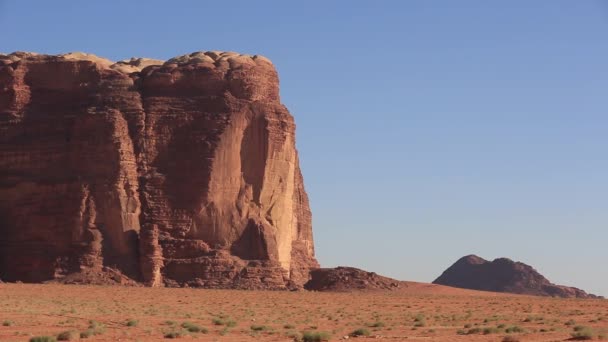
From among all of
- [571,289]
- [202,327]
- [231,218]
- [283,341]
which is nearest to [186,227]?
[231,218]

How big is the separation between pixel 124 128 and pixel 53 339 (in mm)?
44238

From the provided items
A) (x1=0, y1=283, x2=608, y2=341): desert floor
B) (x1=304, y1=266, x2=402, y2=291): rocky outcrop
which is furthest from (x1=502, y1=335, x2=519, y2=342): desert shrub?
(x1=304, y1=266, x2=402, y2=291): rocky outcrop

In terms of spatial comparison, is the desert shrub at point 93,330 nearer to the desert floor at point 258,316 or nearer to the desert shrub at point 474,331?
the desert floor at point 258,316

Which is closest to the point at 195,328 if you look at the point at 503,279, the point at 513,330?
the point at 513,330

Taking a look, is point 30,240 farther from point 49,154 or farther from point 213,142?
point 213,142

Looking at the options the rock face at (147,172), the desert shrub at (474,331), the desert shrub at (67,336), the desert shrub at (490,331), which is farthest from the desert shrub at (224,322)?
the rock face at (147,172)

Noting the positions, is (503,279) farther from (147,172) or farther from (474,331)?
(474,331)

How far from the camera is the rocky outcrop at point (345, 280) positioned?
262 ft

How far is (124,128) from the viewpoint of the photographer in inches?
2943

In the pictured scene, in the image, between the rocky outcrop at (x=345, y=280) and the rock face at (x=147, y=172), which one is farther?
the rocky outcrop at (x=345, y=280)

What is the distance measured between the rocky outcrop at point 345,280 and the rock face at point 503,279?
4789cm

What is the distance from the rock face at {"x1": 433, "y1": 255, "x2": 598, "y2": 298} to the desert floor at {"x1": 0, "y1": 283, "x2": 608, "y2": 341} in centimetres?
6088

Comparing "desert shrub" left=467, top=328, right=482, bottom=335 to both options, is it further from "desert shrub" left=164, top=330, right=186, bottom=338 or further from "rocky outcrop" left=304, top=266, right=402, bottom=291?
"rocky outcrop" left=304, top=266, right=402, bottom=291

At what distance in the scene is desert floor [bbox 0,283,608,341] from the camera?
118 ft
